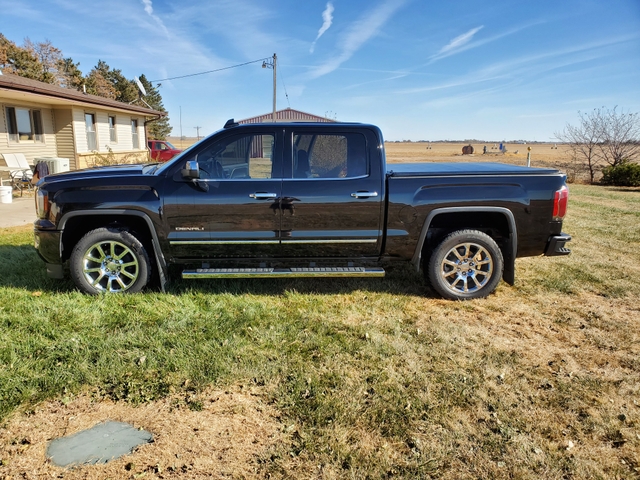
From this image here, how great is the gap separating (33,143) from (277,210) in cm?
1503

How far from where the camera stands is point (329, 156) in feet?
15.2

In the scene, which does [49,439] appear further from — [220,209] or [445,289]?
[445,289]

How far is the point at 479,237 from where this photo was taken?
15.3 feet

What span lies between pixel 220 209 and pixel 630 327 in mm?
4236

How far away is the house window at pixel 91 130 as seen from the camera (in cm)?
1784

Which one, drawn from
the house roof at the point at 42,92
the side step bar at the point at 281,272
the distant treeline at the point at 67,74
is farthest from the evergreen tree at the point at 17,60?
the side step bar at the point at 281,272

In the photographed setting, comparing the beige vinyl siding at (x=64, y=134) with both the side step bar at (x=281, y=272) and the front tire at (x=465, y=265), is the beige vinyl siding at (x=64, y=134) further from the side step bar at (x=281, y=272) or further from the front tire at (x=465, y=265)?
the front tire at (x=465, y=265)

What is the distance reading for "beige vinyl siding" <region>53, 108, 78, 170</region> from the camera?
642 inches

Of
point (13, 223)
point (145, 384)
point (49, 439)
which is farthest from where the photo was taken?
point (13, 223)

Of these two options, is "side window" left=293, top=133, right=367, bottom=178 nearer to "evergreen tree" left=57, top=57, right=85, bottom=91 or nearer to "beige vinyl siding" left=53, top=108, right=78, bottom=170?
"beige vinyl siding" left=53, top=108, right=78, bottom=170

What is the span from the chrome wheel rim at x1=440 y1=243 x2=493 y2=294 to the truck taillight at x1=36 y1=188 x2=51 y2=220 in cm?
425

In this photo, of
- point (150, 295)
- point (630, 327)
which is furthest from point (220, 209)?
point (630, 327)

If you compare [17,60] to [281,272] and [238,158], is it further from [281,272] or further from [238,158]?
[281,272]

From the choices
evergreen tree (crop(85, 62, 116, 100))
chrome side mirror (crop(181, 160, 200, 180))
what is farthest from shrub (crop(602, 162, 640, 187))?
evergreen tree (crop(85, 62, 116, 100))
